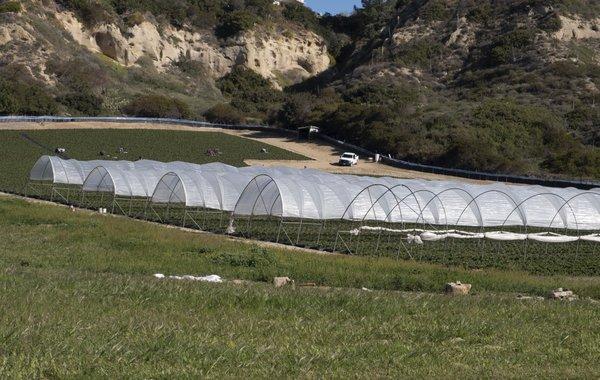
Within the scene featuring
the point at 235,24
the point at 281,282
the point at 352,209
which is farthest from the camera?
the point at 235,24

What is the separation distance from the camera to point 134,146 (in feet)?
215

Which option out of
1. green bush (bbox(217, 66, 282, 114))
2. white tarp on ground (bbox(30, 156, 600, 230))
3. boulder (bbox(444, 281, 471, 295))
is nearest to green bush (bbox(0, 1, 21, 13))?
green bush (bbox(217, 66, 282, 114))

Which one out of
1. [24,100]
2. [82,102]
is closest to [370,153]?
[82,102]

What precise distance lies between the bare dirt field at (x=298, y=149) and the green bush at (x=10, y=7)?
26.2 metres

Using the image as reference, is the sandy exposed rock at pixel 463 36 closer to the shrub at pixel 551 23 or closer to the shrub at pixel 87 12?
the shrub at pixel 551 23

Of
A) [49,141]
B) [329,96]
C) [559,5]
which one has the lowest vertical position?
[49,141]

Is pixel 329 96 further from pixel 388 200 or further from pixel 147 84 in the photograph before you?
pixel 388 200

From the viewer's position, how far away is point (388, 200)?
114ft

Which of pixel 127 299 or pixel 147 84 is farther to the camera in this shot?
pixel 147 84

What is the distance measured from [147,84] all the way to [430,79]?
3021cm

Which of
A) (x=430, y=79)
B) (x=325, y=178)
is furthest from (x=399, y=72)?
(x=325, y=178)

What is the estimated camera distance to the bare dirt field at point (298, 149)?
6337 centimetres

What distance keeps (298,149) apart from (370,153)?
585 cm

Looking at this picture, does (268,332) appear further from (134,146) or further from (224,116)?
(224,116)
